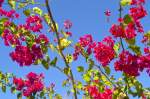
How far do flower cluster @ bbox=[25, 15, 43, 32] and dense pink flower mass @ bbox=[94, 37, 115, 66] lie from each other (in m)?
1.56

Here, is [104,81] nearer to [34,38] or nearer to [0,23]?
[34,38]

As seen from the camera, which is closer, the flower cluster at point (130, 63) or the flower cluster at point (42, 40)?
the flower cluster at point (130, 63)

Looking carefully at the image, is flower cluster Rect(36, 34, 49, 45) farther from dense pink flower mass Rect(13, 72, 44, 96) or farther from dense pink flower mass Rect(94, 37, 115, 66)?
dense pink flower mass Rect(13, 72, 44, 96)

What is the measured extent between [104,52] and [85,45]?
1.67m

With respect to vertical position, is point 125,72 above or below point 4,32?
below

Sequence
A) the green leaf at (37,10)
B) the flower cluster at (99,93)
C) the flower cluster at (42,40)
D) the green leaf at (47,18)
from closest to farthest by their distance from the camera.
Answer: the flower cluster at (42,40)
the green leaf at (47,18)
the green leaf at (37,10)
the flower cluster at (99,93)

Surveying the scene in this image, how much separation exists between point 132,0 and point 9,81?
204 inches

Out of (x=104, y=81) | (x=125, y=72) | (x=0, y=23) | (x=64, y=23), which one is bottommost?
(x=125, y=72)

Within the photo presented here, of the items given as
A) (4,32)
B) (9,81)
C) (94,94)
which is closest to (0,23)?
(4,32)

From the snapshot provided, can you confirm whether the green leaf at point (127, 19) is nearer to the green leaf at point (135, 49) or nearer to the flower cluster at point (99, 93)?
the green leaf at point (135, 49)

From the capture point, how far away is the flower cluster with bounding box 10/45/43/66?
8898 millimetres

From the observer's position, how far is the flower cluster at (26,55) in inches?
350

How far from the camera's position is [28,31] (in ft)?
31.4

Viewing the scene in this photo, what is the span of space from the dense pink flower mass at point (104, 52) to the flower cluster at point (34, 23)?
1.56 metres
